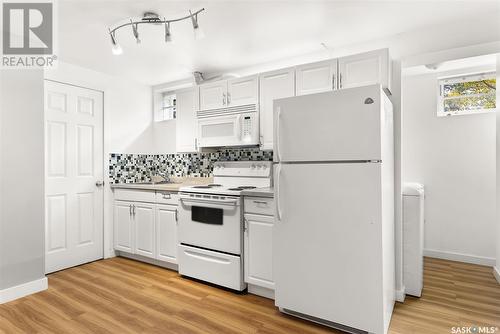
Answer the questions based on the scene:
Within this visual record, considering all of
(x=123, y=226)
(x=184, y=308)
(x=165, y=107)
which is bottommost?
(x=184, y=308)

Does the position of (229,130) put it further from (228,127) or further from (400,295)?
(400,295)

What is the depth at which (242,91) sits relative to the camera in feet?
11.0

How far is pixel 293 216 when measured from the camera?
225 cm

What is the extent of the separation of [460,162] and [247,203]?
283 centimetres

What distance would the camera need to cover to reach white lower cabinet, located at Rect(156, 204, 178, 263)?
335cm

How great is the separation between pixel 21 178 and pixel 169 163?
191 centimetres

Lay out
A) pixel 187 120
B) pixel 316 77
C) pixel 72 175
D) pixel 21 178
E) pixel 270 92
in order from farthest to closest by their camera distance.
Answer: pixel 187 120
pixel 72 175
pixel 270 92
pixel 316 77
pixel 21 178

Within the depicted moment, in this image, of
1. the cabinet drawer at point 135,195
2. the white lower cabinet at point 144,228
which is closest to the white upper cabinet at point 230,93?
the cabinet drawer at point 135,195

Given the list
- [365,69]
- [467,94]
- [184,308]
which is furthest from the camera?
[467,94]

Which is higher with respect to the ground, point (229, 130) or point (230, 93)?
point (230, 93)

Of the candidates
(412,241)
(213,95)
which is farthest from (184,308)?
(213,95)

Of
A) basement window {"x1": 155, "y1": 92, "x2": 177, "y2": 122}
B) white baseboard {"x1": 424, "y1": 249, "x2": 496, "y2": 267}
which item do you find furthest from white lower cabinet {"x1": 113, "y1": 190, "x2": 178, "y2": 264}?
white baseboard {"x1": 424, "y1": 249, "x2": 496, "y2": 267}

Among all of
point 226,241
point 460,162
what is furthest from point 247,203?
point 460,162

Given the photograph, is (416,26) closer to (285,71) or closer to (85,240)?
(285,71)
